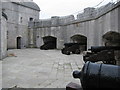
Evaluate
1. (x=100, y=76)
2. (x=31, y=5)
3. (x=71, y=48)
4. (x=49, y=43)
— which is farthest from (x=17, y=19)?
(x=100, y=76)

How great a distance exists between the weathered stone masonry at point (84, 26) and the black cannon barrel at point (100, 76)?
5156mm

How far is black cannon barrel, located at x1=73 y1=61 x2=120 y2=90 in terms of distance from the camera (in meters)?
1.74

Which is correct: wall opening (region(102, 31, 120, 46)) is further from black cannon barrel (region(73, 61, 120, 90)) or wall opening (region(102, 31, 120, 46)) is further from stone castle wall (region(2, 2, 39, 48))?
stone castle wall (region(2, 2, 39, 48))

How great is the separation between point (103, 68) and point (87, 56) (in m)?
4.84

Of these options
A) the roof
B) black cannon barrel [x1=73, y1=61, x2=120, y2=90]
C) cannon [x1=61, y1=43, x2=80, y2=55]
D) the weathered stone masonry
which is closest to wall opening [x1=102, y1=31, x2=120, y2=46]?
the weathered stone masonry

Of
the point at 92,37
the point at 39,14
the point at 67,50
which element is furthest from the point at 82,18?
the point at 39,14

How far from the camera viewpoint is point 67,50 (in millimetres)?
11383

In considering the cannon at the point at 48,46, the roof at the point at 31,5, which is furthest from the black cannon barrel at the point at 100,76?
the roof at the point at 31,5

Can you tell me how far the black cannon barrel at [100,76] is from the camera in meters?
1.74

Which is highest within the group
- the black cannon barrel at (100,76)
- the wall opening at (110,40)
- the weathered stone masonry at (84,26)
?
the weathered stone masonry at (84,26)

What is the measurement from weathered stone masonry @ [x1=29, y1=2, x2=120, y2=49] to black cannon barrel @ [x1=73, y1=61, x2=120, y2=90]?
516 cm

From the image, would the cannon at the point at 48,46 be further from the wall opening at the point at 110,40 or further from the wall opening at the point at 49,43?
the wall opening at the point at 110,40

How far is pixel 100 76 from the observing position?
1794mm

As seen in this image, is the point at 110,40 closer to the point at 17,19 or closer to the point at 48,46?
the point at 48,46
